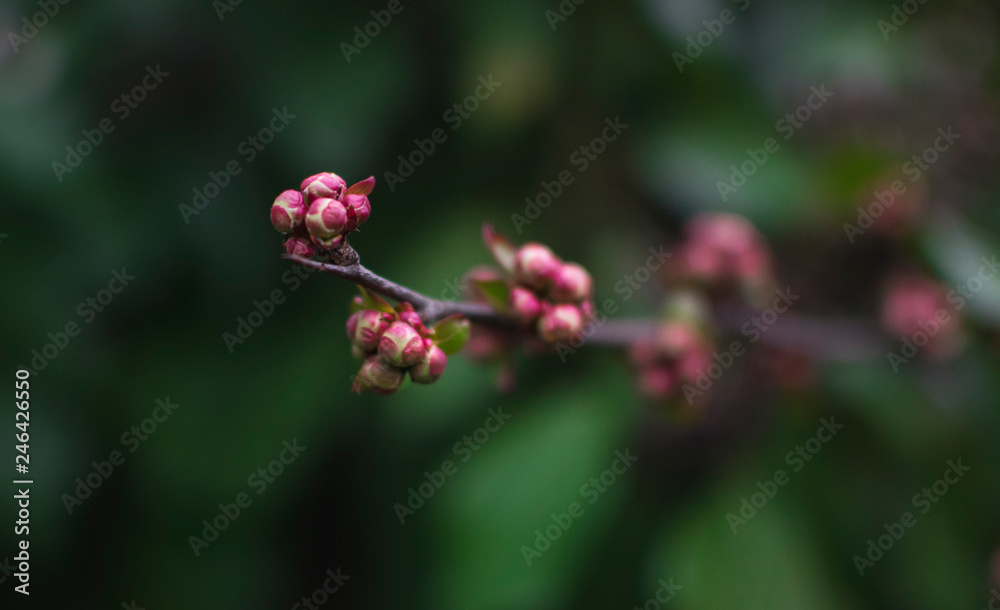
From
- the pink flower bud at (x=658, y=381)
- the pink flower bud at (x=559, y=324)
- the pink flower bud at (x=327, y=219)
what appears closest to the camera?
the pink flower bud at (x=327, y=219)

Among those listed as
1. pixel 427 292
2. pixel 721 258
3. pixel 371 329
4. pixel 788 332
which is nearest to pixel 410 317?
pixel 371 329

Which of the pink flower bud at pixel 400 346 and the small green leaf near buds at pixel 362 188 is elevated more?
the small green leaf near buds at pixel 362 188

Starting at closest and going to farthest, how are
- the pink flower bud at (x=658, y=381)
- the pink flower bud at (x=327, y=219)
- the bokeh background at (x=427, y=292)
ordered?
the pink flower bud at (x=327, y=219) → the pink flower bud at (x=658, y=381) → the bokeh background at (x=427, y=292)

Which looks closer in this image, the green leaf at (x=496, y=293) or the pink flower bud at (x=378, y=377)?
the pink flower bud at (x=378, y=377)

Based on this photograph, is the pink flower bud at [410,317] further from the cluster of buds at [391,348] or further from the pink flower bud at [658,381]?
the pink flower bud at [658,381]

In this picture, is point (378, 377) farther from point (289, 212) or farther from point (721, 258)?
point (721, 258)

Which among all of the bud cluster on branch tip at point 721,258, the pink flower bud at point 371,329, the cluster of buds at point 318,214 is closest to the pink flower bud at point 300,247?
the cluster of buds at point 318,214

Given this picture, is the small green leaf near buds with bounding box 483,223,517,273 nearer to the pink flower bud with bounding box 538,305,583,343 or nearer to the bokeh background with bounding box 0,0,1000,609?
the pink flower bud with bounding box 538,305,583,343
